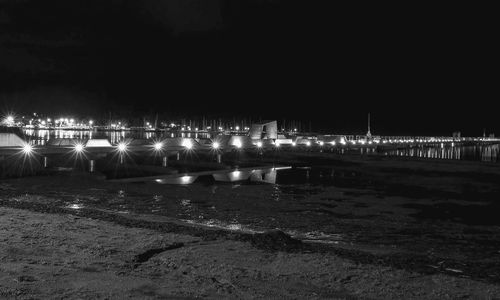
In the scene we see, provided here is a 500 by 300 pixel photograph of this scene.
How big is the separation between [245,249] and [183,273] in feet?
6.39

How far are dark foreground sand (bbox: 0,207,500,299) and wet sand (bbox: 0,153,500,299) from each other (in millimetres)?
18

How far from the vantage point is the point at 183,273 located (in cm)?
758

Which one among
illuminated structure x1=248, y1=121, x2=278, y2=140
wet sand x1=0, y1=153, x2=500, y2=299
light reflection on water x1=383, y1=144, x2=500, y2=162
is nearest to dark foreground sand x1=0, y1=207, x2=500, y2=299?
wet sand x1=0, y1=153, x2=500, y2=299

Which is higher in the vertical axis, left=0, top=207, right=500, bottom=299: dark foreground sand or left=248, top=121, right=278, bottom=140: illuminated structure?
left=248, top=121, right=278, bottom=140: illuminated structure

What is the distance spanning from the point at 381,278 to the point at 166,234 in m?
4.93

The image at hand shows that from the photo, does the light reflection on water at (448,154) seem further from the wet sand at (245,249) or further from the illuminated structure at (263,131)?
the wet sand at (245,249)

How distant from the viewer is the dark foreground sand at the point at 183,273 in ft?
22.0

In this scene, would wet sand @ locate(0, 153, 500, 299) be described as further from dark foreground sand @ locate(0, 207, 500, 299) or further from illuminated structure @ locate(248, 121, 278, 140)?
illuminated structure @ locate(248, 121, 278, 140)

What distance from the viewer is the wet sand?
22.8 ft

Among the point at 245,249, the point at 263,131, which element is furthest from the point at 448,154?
the point at 245,249

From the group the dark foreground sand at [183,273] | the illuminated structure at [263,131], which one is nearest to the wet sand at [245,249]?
the dark foreground sand at [183,273]

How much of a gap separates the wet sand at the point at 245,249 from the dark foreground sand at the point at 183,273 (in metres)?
0.02

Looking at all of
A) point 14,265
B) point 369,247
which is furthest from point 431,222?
point 14,265

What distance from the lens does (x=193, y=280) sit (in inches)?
285
